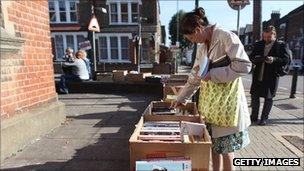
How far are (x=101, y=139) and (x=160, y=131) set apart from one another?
2.13 metres

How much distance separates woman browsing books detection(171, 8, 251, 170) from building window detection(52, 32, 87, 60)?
95.2ft

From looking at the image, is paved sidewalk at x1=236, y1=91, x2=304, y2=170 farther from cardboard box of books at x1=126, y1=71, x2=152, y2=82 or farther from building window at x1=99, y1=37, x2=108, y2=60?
building window at x1=99, y1=37, x2=108, y2=60

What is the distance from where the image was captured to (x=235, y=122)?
9.28ft

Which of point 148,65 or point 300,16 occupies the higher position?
point 300,16

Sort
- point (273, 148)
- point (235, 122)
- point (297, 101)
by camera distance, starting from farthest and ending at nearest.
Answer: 1. point (297, 101)
2. point (273, 148)
3. point (235, 122)

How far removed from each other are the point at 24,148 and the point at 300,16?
145 feet

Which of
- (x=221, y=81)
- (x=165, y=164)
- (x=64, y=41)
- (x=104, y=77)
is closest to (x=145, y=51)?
(x=64, y=41)

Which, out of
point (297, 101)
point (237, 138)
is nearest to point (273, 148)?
point (237, 138)

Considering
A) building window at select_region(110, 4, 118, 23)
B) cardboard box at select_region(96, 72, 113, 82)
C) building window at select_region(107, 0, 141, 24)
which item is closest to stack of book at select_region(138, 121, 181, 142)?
cardboard box at select_region(96, 72, 113, 82)

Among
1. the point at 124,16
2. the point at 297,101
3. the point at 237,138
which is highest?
the point at 124,16

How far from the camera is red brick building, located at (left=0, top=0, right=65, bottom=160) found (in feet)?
12.9

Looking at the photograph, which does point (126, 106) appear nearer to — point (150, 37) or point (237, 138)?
point (237, 138)

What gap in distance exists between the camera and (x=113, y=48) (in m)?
30.9
